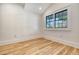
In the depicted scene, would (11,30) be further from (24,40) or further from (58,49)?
(58,49)

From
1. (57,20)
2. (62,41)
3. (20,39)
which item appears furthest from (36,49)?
(57,20)

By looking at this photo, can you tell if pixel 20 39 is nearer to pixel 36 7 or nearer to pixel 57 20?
pixel 36 7

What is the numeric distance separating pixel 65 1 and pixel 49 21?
407mm

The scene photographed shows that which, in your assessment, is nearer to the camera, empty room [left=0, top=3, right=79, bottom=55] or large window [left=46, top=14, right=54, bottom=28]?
empty room [left=0, top=3, right=79, bottom=55]

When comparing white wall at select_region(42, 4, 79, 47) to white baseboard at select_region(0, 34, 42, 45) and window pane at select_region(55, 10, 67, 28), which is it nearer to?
window pane at select_region(55, 10, 67, 28)

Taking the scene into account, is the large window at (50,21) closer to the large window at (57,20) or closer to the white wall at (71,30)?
the large window at (57,20)

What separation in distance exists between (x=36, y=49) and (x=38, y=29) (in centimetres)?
33

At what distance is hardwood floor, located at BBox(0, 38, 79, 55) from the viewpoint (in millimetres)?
1446

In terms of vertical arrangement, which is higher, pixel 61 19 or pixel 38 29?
pixel 61 19

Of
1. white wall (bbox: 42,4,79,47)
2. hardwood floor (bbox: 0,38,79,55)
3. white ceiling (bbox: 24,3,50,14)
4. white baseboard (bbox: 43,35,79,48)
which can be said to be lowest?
hardwood floor (bbox: 0,38,79,55)

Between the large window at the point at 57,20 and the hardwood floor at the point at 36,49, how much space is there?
0.98ft

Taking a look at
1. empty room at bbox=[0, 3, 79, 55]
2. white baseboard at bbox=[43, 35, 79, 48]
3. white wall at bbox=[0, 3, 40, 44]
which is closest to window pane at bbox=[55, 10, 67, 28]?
empty room at bbox=[0, 3, 79, 55]

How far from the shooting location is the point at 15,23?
4.86ft

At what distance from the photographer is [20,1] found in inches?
56.7
